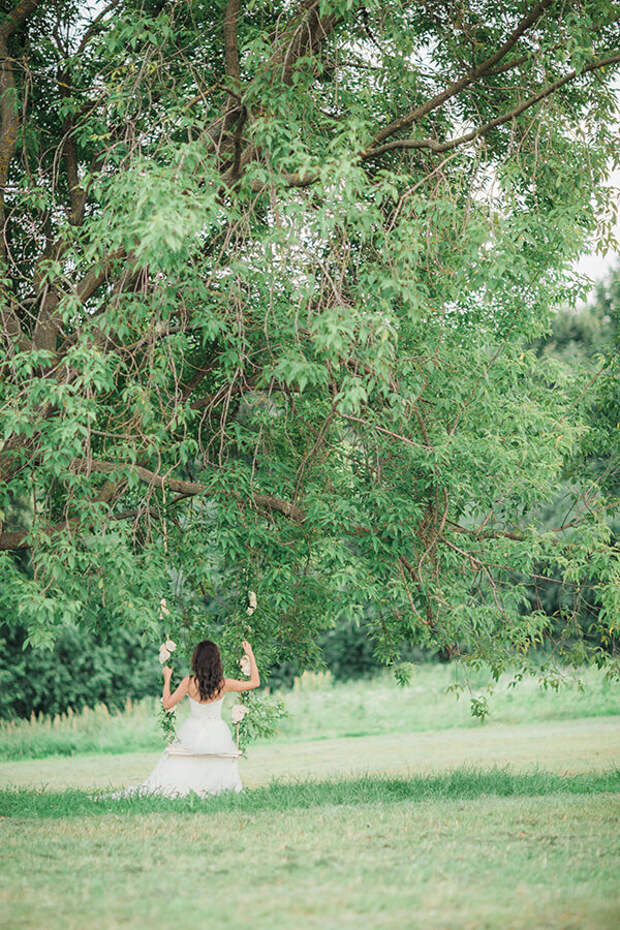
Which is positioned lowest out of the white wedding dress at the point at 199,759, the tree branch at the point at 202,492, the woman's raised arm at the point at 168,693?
the white wedding dress at the point at 199,759

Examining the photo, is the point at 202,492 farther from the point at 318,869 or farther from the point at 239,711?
the point at 318,869

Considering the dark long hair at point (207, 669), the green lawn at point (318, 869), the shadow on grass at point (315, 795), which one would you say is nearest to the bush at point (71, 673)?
the shadow on grass at point (315, 795)

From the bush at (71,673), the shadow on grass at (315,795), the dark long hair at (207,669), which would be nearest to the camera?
the shadow on grass at (315,795)

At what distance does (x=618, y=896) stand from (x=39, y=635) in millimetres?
4298

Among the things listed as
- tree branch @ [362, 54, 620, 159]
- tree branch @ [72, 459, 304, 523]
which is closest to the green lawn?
tree branch @ [72, 459, 304, 523]

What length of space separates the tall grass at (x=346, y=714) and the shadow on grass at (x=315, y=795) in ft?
25.2

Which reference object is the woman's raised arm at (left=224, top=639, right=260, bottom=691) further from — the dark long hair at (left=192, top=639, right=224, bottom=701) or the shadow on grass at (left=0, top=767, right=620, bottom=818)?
the shadow on grass at (left=0, top=767, right=620, bottom=818)

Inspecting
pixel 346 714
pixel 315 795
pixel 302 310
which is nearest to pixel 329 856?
pixel 315 795

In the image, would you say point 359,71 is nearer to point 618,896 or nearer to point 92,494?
point 92,494

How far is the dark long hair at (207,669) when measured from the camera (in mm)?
9555

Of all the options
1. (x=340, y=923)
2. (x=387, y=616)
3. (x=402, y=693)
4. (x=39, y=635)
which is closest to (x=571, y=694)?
(x=402, y=693)

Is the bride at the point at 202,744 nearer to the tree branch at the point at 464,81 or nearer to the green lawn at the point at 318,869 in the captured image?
the green lawn at the point at 318,869

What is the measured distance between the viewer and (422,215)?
9117 millimetres

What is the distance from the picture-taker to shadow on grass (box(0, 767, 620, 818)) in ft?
29.9
